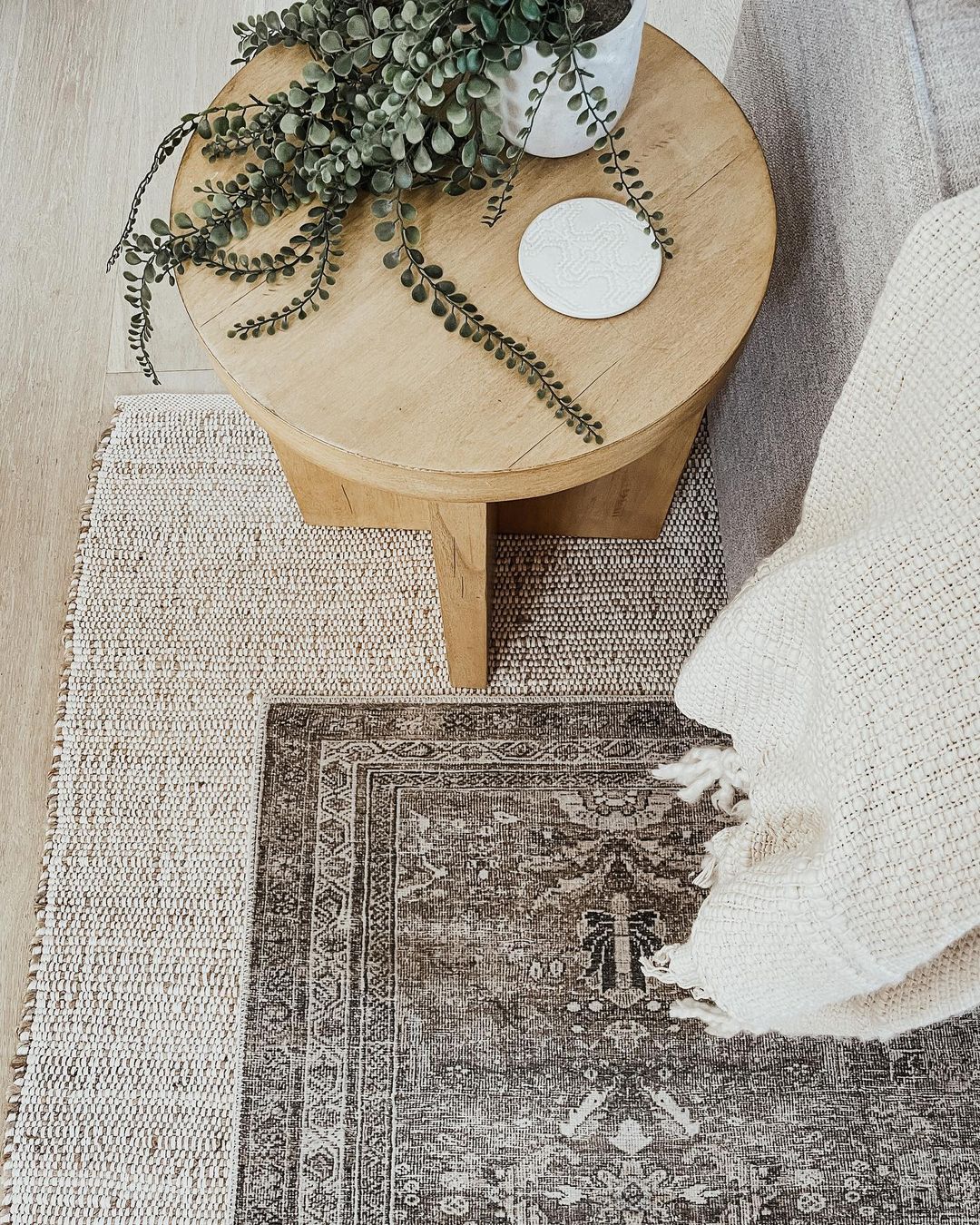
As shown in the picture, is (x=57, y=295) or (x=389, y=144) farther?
(x=57, y=295)

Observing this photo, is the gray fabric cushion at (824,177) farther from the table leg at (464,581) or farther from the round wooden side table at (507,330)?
the table leg at (464,581)

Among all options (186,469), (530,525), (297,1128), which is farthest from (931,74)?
(297,1128)

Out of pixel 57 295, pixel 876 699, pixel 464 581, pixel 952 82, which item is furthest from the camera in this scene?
pixel 57 295

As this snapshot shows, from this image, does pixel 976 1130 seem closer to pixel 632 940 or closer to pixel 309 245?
pixel 632 940

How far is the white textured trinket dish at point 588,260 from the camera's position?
0.85m

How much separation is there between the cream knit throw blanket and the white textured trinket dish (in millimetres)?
211

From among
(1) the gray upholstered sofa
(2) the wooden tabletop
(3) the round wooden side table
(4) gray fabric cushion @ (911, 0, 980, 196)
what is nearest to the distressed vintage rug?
(1) the gray upholstered sofa

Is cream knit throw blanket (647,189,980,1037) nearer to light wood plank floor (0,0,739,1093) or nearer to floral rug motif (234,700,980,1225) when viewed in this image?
floral rug motif (234,700,980,1225)

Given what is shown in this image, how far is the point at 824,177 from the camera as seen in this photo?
36.2 inches

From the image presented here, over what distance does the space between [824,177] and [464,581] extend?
1.72ft

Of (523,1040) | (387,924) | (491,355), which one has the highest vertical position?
(491,355)

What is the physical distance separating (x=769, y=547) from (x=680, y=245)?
0.36m

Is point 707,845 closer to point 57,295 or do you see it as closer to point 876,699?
point 876,699

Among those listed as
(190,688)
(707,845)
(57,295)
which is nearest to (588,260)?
(707,845)
